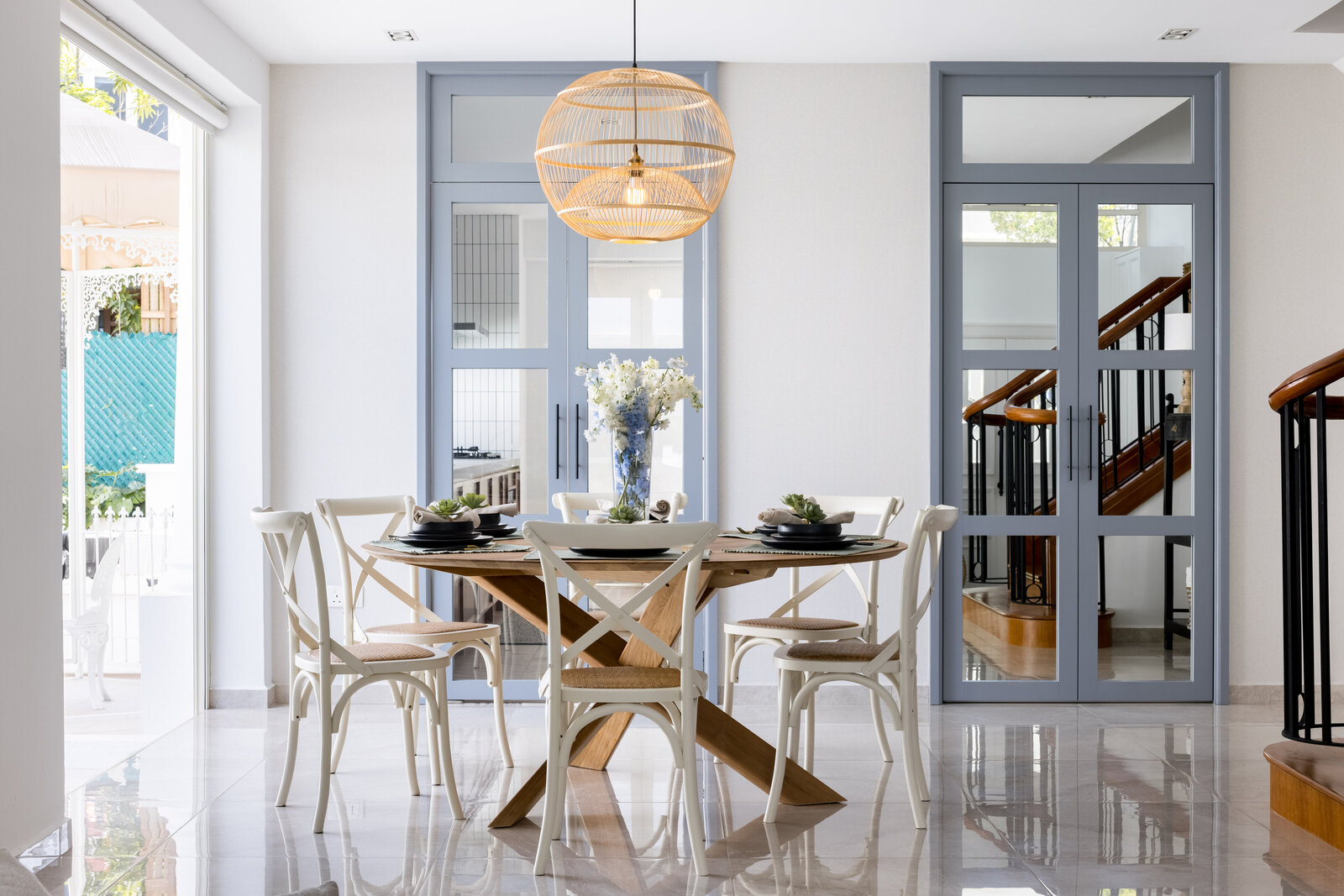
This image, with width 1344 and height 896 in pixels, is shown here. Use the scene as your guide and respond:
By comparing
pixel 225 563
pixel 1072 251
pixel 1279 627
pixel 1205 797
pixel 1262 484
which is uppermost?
pixel 1072 251

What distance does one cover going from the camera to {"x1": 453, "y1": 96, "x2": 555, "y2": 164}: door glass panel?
5.05m

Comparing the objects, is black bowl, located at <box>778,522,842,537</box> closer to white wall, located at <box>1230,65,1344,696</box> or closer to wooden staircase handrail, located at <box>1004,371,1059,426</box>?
wooden staircase handrail, located at <box>1004,371,1059,426</box>

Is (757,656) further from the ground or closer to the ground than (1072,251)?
closer to the ground

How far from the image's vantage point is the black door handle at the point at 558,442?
5.04 metres

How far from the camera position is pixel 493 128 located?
5.07 metres

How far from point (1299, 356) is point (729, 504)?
8.82 ft

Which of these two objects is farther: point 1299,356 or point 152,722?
point 1299,356

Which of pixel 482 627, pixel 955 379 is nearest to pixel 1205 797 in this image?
pixel 955 379

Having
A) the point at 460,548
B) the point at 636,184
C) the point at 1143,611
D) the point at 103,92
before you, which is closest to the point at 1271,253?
the point at 1143,611

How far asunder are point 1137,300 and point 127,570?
4.50 metres

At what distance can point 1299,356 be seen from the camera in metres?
5.00

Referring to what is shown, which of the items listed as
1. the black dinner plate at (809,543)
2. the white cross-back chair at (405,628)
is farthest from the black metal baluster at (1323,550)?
the white cross-back chair at (405,628)

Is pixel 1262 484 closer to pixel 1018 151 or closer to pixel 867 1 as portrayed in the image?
pixel 1018 151

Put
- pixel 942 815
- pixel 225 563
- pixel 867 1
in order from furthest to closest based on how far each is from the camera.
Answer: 1. pixel 225 563
2. pixel 867 1
3. pixel 942 815
